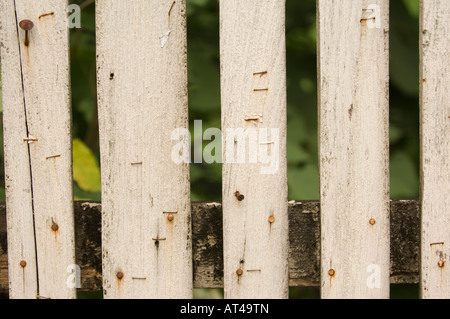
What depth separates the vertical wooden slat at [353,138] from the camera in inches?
45.4

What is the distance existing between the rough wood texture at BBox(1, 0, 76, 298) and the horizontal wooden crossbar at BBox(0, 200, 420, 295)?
5 cm

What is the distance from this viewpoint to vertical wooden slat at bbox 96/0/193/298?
114cm

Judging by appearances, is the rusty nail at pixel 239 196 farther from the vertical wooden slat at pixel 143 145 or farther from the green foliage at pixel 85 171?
the green foliage at pixel 85 171

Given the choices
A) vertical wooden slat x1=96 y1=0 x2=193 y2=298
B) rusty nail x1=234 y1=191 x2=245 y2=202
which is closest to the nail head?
vertical wooden slat x1=96 y1=0 x2=193 y2=298

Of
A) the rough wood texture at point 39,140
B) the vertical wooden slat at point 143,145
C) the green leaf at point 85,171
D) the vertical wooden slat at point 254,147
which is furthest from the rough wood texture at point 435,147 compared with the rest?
the green leaf at point 85,171

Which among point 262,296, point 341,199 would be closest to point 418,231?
point 341,199

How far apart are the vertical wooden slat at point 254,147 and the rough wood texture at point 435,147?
34 centimetres

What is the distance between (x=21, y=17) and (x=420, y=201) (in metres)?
1.03

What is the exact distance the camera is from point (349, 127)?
1.16 meters

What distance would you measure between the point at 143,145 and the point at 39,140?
240 millimetres

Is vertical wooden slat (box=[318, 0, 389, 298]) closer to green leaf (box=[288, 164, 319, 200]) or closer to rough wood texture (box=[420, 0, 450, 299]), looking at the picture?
rough wood texture (box=[420, 0, 450, 299])

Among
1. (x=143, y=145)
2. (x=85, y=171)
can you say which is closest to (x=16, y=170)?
(x=143, y=145)
